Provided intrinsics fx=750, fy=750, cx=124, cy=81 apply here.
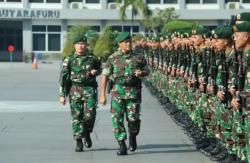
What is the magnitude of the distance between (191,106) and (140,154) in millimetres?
2118

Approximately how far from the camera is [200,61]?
11.9m

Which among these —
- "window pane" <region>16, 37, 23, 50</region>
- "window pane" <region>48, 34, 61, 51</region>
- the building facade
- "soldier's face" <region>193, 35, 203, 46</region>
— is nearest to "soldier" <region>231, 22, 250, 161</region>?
"soldier's face" <region>193, 35, 203, 46</region>

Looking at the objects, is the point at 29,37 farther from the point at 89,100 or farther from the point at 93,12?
the point at 89,100

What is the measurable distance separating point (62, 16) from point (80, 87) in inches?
2285

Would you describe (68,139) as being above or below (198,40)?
below

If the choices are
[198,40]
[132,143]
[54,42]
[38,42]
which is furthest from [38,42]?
[132,143]

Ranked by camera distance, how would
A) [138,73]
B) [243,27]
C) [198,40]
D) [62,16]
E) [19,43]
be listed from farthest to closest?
[19,43], [62,16], [198,40], [138,73], [243,27]

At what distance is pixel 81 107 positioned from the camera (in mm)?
11336

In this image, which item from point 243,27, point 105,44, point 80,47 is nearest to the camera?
point 243,27

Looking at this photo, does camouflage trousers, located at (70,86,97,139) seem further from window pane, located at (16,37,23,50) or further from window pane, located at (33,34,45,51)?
window pane, located at (16,37,23,50)

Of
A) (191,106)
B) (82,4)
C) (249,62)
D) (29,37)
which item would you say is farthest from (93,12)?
(249,62)

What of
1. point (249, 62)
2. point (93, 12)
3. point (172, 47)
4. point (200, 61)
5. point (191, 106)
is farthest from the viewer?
point (93, 12)

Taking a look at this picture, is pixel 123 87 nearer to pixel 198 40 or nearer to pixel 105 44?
pixel 198 40

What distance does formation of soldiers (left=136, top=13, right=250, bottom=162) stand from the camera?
28.9ft
